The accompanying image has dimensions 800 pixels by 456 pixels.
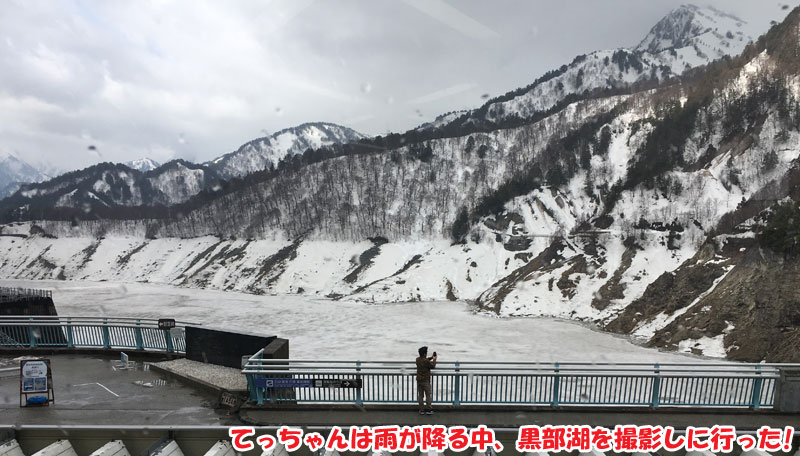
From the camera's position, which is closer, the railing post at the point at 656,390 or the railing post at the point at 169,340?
the railing post at the point at 656,390

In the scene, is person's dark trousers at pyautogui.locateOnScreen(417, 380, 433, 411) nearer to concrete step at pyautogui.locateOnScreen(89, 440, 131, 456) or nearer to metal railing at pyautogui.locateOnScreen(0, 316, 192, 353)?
concrete step at pyautogui.locateOnScreen(89, 440, 131, 456)

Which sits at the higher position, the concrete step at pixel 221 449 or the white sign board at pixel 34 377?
the white sign board at pixel 34 377

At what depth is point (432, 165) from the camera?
94312mm

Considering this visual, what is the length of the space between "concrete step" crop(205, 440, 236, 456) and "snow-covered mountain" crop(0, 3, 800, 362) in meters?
26.2

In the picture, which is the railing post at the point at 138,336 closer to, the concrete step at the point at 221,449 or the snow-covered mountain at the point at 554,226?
the concrete step at the point at 221,449

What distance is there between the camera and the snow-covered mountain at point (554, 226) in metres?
31.8

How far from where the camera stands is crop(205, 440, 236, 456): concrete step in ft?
19.5

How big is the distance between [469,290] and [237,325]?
Result: 27864 millimetres

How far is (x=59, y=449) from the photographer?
6242 mm

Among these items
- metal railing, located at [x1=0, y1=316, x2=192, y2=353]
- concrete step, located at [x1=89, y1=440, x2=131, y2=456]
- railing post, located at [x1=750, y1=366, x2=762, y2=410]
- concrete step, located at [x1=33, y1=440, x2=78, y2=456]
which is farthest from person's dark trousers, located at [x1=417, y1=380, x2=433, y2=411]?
metal railing, located at [x1=0, y1=316, x2=192, y2=353]

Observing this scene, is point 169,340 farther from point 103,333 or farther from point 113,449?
point 113,449

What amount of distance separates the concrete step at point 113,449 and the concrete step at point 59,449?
0.50m

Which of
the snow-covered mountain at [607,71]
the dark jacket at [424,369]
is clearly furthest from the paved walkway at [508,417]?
the snow-covered mountain at [607,71]

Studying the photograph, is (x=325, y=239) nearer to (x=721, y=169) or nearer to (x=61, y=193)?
(x=721, y=169)
